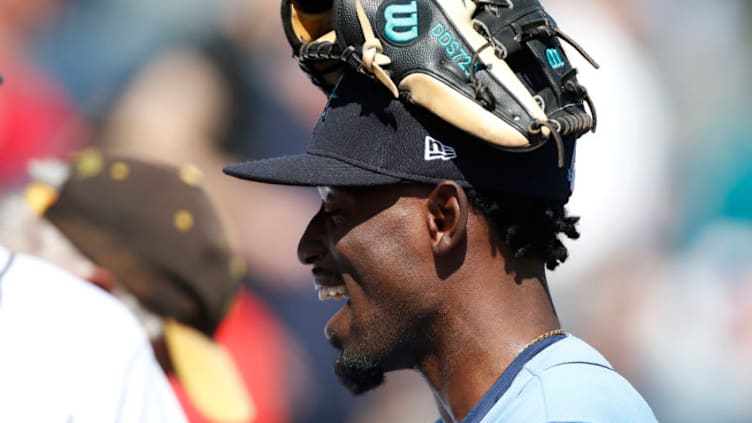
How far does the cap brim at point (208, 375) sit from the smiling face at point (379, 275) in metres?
1.87

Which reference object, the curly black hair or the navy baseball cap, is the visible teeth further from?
the curly black hair

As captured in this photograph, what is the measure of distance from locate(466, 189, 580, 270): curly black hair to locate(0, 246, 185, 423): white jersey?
102 centimetres

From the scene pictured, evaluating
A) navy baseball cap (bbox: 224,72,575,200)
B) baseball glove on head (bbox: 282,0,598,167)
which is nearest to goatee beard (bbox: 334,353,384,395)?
navy baseball cap (bbox: 224,72,575,200)

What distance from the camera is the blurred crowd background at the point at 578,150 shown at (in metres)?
4.30

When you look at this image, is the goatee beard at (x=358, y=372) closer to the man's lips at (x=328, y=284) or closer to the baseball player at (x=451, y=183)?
the baseball player at (x=451, y=183)

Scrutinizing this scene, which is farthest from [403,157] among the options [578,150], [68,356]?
[578,150]

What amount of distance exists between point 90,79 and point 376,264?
2557 mm

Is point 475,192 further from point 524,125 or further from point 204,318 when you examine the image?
point 204,318

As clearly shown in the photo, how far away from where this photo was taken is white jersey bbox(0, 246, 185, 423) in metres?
2.50

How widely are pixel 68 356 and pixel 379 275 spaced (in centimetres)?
88

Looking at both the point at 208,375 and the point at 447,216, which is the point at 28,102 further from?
the point at 447,216

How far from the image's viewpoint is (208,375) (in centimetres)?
417

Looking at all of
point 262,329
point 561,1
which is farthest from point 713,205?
point 262,329

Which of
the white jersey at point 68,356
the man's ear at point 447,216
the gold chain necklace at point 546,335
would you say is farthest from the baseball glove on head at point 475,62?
the white jersey at point 68,356
